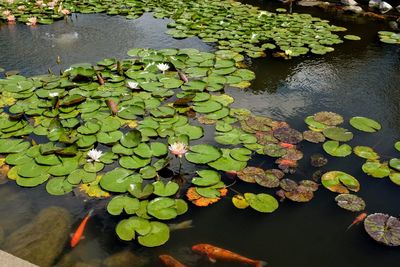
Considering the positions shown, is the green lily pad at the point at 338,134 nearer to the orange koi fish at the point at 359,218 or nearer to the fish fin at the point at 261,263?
the orange koi fish at the point at 359,218

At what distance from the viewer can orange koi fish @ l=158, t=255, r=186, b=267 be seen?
2398mm

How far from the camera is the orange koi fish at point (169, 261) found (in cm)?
240

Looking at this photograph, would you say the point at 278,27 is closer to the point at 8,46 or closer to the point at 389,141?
the point at 389,141

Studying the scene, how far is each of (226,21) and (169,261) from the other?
5936mm

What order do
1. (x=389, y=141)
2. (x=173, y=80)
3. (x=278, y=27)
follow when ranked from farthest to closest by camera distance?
(x=278, y=27) → (x=173, y=80) → (x=389, y=141)

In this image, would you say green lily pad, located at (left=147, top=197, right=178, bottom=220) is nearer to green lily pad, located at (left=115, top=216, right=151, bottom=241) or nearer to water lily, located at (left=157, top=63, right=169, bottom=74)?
green lily pad, located at (left=115, top=216, right=151, bottom=241)

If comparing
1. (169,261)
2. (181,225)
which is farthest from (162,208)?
(169,261)

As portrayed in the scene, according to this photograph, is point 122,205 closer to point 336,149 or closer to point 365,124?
point 336,149

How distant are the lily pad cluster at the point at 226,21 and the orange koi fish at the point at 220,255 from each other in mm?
3828

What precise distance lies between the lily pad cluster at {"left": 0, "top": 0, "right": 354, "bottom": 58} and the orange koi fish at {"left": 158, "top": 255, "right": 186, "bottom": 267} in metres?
3.97

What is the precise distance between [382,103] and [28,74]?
4.85 metres

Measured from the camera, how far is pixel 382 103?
4355 millimetres

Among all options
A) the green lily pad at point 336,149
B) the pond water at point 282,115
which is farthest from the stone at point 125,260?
the green lily pad at point 336,149

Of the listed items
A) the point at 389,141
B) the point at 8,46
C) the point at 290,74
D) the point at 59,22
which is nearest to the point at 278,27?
the point at 290,74
